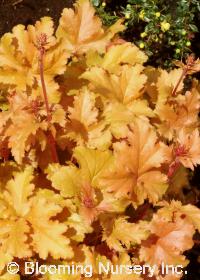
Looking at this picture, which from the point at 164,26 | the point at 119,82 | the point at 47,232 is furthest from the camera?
the point at 164,26

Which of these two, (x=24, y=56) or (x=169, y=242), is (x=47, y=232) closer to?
(x=169, y=242)

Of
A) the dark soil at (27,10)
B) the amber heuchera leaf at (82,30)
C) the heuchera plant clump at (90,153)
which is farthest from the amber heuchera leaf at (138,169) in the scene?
the dark soil at (27,10)

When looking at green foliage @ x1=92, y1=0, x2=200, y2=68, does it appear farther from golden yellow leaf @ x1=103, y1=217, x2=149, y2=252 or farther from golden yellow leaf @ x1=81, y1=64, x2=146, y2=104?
golden yellow leaf @ x1=103, y1=217, x2=149, y2=252

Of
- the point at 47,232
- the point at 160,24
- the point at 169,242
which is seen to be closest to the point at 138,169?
the point at 169,242

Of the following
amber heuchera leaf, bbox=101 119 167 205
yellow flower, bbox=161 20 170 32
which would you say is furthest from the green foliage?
amber heuchera leaf, bbox=101 119 167 205

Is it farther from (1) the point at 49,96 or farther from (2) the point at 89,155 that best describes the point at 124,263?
(1) the point at 49,96

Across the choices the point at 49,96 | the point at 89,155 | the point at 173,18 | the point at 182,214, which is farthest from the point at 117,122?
the point at 173,18
